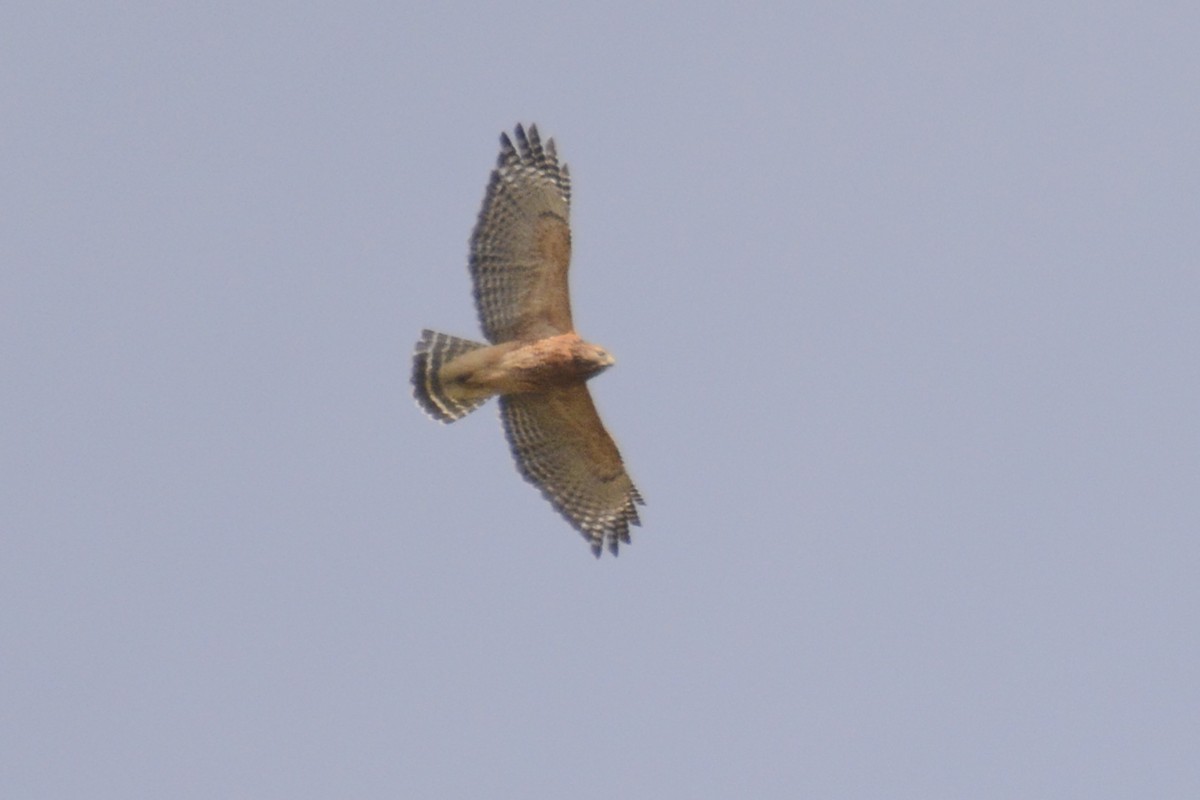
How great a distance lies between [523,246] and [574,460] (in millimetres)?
2385

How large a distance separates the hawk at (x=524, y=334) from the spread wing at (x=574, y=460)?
0.7 inches

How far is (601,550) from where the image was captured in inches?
872

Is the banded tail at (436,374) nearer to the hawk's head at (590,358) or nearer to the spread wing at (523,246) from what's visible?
the spread wing at (523,246)

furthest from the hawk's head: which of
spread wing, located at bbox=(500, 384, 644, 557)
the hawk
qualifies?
spread wing, located at bbox=(500, 384, 644, 557)

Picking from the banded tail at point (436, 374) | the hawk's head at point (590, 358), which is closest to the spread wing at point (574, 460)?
the hawk's head at point (590, 358)

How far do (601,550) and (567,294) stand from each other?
9.18 ft

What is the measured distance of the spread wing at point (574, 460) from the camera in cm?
2145

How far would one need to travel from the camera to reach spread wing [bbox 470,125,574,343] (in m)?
20.8

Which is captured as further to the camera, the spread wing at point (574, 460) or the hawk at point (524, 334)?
the spread wing at point (574, 460)

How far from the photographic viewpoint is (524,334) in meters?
21.1

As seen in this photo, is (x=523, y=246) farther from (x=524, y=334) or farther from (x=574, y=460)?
(x=574, y=460)

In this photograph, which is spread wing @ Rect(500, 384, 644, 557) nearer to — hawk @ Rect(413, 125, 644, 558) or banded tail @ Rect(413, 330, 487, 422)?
hawk @ Rect(413, 125, 644, 558)

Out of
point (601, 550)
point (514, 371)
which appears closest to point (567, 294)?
point (514, 371)

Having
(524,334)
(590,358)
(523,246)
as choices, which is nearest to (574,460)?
(590,358)
